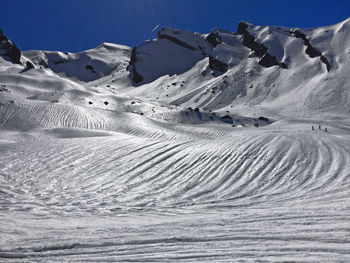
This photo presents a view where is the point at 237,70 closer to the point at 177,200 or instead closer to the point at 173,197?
the point at 173,197

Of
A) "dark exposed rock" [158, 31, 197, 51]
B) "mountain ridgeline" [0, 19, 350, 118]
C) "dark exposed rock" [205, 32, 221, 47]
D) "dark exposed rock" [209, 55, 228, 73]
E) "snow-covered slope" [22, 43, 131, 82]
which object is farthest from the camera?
"snow-covered slope" [22, 43, 131, 82]

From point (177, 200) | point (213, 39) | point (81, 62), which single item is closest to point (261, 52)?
point (213, 39)

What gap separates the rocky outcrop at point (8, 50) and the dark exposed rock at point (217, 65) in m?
59.1

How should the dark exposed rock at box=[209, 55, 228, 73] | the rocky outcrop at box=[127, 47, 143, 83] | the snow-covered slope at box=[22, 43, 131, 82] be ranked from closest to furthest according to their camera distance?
the dark exposed rock at box=[209, 55, 228, 73], the rocky outcrop at box=[127, 47, 143, 83], the snow-covered slope at box=[22, 43, 131, 82]

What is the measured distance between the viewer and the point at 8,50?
90312 mm

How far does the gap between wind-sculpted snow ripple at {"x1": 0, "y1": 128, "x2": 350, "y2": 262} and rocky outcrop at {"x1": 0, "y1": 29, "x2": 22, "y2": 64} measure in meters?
83.6

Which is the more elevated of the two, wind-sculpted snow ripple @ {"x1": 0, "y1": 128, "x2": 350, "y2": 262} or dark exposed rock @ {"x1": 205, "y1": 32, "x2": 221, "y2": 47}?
dark exposed rock @ {"x1": 205, "y1": 32, "x2": 221, "y2": 47}

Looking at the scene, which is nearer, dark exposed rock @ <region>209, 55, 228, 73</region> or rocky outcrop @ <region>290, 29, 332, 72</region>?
rocky outcrop @ <region>290, 29, 332, 72</region>

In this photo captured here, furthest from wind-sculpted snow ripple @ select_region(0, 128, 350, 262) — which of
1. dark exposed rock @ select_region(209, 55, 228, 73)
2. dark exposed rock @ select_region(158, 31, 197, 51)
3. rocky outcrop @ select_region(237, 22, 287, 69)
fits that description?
dark exposed rock @ select_region(158, 31, 197, 51)

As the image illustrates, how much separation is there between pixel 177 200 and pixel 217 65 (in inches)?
3261

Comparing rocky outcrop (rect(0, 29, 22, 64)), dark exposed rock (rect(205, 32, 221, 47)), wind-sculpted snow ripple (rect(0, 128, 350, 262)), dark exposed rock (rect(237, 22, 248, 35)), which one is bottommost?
wind-sculpted snow ripple (rect(0, 128, 350, 262))

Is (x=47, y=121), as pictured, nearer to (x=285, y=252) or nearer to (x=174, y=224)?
(x=174, y=224)

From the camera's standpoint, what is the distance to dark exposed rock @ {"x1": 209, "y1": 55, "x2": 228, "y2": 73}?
284ft

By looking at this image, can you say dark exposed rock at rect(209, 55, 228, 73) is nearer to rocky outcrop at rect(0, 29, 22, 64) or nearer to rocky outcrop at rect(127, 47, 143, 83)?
rocky outcrop at rect(127, 47, 143, 83)
